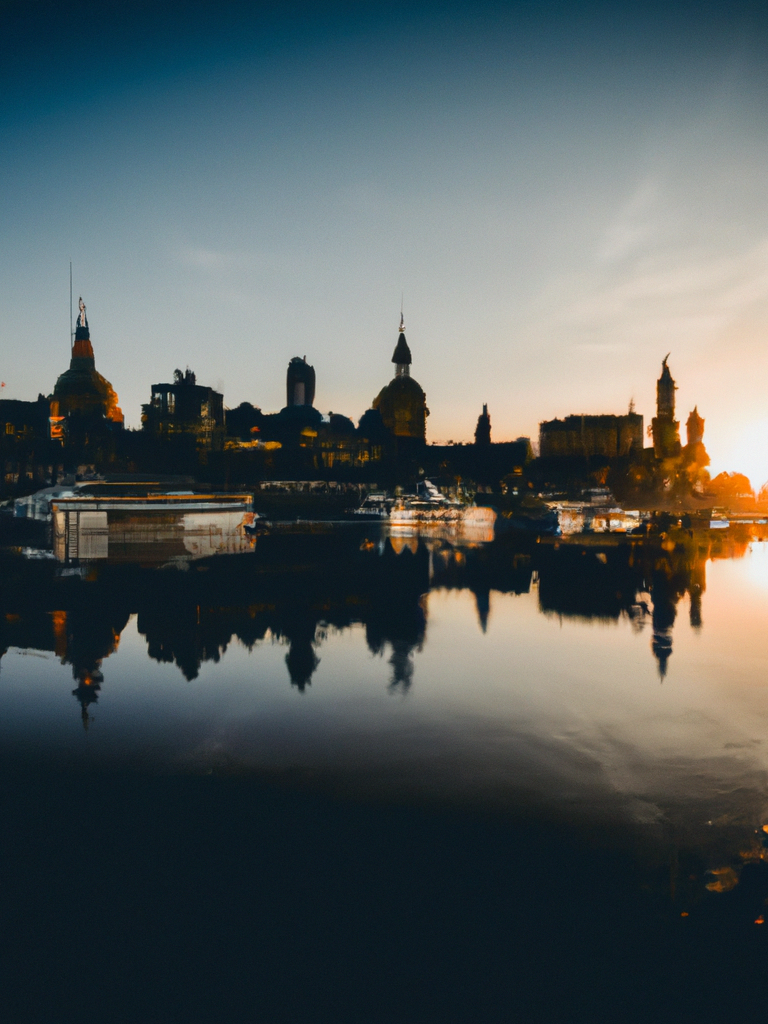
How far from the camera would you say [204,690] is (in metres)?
10.4

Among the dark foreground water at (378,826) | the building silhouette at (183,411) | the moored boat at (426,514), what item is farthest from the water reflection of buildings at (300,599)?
the building silhouette at (183,411)

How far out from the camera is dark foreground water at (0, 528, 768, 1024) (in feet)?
13.8

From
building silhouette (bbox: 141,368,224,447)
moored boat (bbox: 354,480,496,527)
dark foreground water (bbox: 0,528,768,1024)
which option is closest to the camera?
dark foreground water (bbox: 0,528,768,1024)

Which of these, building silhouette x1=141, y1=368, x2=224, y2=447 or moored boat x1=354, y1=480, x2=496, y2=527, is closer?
moored boat x1=354, y1=480, x2=496, y2=527

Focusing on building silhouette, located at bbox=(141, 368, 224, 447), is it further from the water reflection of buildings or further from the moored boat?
the water reflection of buildings

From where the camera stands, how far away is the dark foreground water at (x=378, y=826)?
4195mm

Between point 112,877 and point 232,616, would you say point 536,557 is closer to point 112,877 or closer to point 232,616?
→ point 232,616

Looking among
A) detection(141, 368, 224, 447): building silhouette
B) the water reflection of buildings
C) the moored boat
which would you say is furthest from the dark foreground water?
detection(141, 368, 224, 447): building silhouette

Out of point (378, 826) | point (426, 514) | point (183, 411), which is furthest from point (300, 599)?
point (183, 411)

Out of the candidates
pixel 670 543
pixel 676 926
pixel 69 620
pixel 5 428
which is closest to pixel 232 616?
pixel 69 620

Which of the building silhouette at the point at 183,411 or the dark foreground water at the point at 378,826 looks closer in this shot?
the dark foreground water at the point at 378,826

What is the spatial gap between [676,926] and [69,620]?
14490 millimetres

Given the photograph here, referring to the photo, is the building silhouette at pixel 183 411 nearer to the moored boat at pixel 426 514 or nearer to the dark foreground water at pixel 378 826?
the moored boat at pixel 426 514

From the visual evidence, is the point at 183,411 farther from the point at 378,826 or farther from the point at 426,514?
the point at 378,826
